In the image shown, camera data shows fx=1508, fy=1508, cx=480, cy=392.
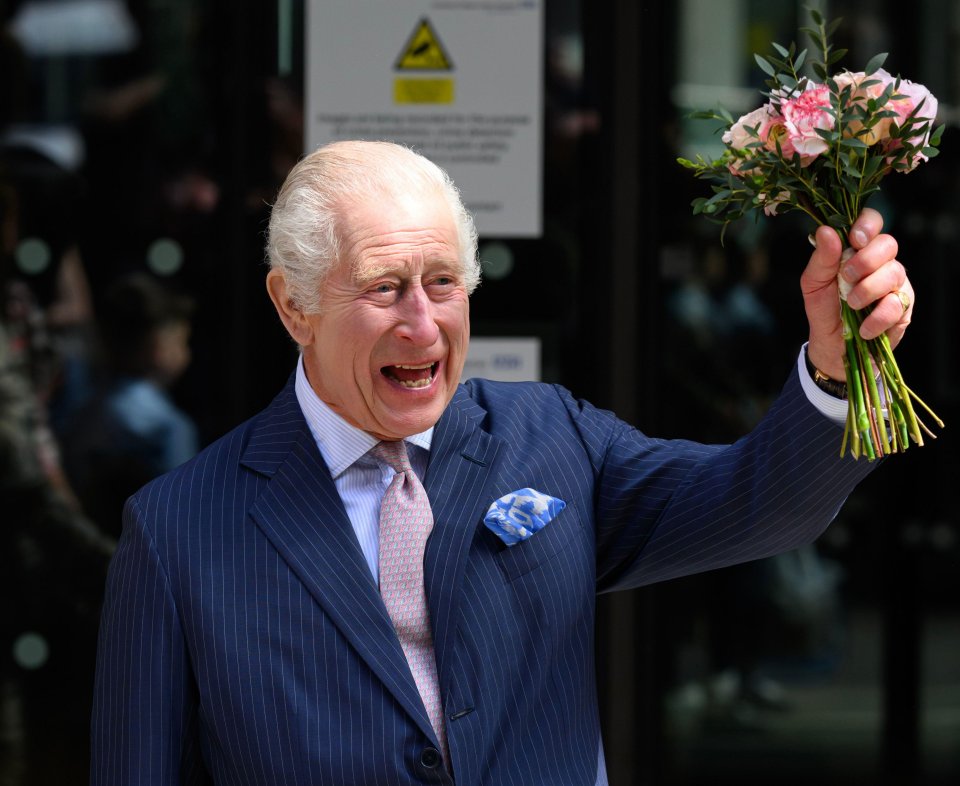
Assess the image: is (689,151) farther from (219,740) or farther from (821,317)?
(219,740)

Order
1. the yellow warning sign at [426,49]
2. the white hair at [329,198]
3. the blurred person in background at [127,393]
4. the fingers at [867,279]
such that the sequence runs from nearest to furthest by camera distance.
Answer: the fingers at [867,279], the white hair at [329,198], the yellow warning sign at [426,49], the blurred person in background at [127,393]

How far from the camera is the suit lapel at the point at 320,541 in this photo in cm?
221

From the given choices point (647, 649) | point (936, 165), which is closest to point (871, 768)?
point (647, 649)

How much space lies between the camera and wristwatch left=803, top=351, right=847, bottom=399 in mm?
2195

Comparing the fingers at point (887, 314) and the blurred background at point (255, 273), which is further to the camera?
the blurred background at point (255, 273)

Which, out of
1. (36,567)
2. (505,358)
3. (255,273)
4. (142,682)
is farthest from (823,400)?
(36,567)

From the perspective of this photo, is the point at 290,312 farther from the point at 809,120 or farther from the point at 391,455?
the point at 809,120

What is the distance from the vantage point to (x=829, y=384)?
2205 millimetres

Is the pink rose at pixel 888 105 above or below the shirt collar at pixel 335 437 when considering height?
above

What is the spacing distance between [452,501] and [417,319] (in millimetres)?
305

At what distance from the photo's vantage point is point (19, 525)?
4.51 meters

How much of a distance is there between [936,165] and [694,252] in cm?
86

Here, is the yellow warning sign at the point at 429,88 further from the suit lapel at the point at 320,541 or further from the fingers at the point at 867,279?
the fingers at the point at 867,279

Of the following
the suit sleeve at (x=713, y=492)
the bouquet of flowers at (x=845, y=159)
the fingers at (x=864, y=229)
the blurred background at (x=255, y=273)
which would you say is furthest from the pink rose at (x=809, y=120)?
the blurred background at (x=255, y=273)
